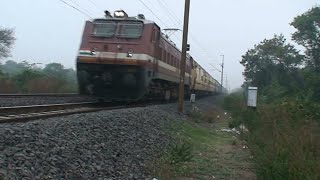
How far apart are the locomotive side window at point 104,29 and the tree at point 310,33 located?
40.8 m

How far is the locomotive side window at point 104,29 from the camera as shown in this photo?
17031 mm

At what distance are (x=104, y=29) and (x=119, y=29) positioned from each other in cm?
61

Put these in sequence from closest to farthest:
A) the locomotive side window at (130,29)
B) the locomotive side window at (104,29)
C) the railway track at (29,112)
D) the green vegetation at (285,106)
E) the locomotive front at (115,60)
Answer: the green vegetation at (285,106) < the railway track at (29,112) < the locomotive front at (115,60) < the locomotive side window at (130,29) < the locomotive side window at (104,29)

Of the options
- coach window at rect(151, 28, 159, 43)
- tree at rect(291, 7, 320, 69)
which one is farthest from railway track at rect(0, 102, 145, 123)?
tree at rect(291, 7, 320, 69)

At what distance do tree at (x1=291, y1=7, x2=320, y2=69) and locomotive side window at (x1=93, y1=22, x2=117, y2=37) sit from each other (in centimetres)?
4078

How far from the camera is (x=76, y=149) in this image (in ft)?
21.9

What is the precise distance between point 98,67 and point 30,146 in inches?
409

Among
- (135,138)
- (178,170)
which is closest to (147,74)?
(135,138)

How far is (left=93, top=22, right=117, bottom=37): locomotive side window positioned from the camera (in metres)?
17.0

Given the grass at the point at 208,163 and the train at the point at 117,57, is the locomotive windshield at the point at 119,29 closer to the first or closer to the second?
the train at the point at 117,57

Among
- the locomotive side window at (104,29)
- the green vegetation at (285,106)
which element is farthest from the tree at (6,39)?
the locomotive side window at (104,29)

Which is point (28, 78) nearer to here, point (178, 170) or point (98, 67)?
point (98, 67)

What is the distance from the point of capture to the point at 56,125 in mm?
7988

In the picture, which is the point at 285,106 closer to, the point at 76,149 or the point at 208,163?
the point at 208,163
